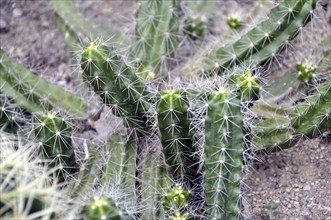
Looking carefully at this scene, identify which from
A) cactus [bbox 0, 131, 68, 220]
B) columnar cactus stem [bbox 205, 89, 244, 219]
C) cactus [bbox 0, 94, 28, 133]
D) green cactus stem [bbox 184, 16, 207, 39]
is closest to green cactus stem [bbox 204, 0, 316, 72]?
green cactus stem [bbox 184, 16, 207, 39]

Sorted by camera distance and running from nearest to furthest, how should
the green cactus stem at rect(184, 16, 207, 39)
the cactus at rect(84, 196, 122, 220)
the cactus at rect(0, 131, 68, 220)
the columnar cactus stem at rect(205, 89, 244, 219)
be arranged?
the cactus at rect(0, 131, 68, 220)
the cactus at rect(84, 196, 122, 220)
the columnar cactus stem at rect(205, 89, 244, 219)
the green cactus stem at rect(184, 16, 207, 39)

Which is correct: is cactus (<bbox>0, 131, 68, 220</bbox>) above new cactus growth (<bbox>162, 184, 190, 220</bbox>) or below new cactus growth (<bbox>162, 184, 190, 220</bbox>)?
above

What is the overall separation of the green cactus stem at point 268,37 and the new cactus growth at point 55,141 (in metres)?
1.24

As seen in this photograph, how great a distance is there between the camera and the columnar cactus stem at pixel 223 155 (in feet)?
10.8

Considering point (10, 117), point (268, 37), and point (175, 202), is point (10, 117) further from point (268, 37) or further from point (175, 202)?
point (268, 37)

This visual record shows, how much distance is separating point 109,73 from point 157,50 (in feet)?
3.19

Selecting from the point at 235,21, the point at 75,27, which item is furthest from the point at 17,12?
the point at 235,21

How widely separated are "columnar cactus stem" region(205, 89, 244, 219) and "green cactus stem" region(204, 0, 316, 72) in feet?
3.17

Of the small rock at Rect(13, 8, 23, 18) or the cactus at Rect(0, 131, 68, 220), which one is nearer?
the cactus at Rect(0, 131, 68, 220)

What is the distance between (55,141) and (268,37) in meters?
1.57

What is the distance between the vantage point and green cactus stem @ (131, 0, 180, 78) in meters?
4.59

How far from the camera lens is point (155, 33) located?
462cm

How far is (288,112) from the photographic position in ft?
13.7

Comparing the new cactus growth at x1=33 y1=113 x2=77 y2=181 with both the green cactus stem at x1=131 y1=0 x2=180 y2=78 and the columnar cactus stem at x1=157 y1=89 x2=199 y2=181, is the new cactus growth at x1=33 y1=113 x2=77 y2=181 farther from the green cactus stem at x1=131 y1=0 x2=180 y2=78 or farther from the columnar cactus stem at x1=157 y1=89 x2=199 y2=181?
the green cactus stem at x1=131 y1=0 x2=180 y2=78
